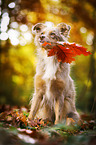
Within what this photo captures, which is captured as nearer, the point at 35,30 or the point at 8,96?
the point at 35,30

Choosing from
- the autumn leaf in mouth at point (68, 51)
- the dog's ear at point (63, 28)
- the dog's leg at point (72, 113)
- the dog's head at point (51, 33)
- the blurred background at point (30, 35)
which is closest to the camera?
the autumn leaf in mouth at point (68, 51)

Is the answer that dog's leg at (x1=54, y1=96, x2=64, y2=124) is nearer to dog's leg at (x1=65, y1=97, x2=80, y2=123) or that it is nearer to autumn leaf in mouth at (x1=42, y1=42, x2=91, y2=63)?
dog's leg at (x1=65, y1=97, x2=80, y2=123)

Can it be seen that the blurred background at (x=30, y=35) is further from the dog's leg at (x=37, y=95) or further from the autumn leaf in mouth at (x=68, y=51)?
the autumn leaf in mouth at (x=68, y=51)

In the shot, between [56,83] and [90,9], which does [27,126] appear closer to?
[56,83]

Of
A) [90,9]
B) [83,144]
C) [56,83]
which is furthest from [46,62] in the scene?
[90,9]

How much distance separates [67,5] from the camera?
4078 millimetres

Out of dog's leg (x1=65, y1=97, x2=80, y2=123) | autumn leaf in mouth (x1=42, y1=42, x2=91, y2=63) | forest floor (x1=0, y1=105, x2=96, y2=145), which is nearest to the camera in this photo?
forest floor (x1=0, y1=105, x2=96, y2=145)

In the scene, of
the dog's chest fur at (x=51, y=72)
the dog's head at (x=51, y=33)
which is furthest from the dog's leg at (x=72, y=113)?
the dog's head at (x=51, y=33)

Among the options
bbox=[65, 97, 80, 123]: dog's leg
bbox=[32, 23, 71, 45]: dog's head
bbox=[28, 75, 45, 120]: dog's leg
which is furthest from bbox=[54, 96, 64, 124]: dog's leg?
bbox=[32, 23, 71, 45]: dog's head

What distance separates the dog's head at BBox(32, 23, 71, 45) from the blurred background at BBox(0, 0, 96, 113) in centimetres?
53

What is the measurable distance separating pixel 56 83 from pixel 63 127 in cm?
78

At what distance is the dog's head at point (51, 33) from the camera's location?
2625mm

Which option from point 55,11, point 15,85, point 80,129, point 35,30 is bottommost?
point 80,129

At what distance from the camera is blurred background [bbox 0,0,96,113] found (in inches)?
148
